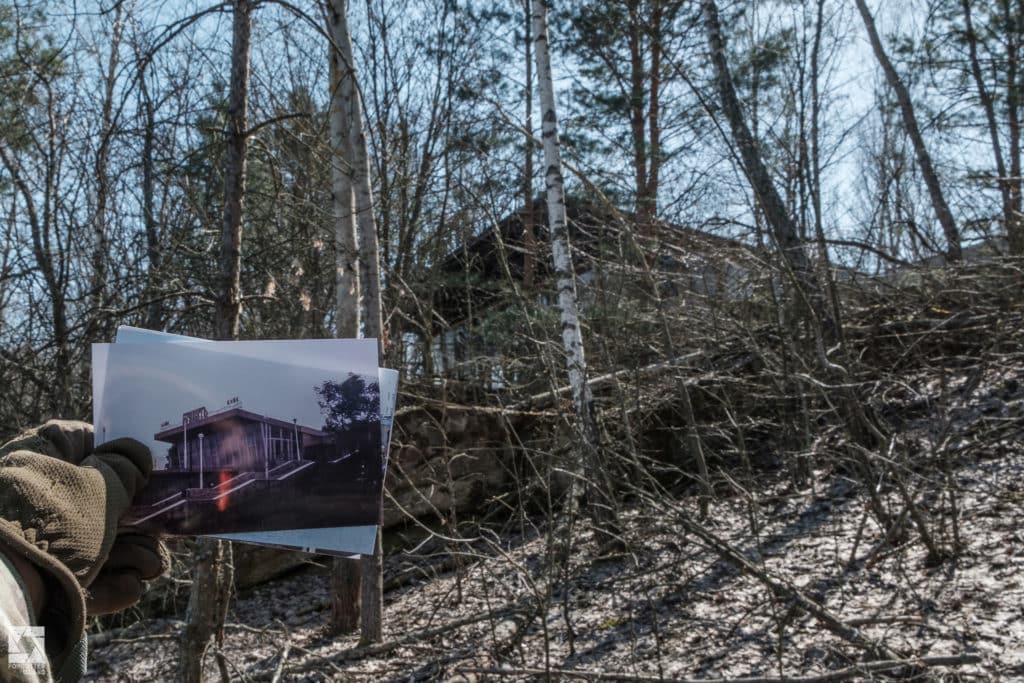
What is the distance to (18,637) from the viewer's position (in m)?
0.95

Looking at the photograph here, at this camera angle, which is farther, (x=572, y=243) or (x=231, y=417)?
(x=572, y=243)

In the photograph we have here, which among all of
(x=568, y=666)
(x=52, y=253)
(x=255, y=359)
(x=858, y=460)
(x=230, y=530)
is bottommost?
(x=568, y=666)

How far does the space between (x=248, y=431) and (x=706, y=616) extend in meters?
4.08

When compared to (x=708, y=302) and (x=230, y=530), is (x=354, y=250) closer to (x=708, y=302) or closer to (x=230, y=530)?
(x=708, y=302)

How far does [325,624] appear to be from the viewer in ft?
22.5

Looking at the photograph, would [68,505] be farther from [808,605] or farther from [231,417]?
[808,605]

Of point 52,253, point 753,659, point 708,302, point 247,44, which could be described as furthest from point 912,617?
point 52,253

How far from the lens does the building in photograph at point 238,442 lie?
1.66 metres

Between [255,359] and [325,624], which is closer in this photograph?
[255,359]

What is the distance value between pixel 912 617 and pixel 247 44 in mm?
4629

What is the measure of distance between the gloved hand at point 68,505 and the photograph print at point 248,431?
75 millimetres

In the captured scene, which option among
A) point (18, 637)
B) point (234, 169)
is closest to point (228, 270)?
point (234, 169)

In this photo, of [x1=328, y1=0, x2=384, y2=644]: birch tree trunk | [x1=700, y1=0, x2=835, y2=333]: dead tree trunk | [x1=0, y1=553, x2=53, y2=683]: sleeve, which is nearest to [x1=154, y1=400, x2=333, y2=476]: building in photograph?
[x1=0, y1=553, x2=53, y2=683]: sleeve

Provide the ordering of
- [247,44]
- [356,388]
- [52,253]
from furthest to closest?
1. [52,253]
2. [247,44]
3. [356,388]
